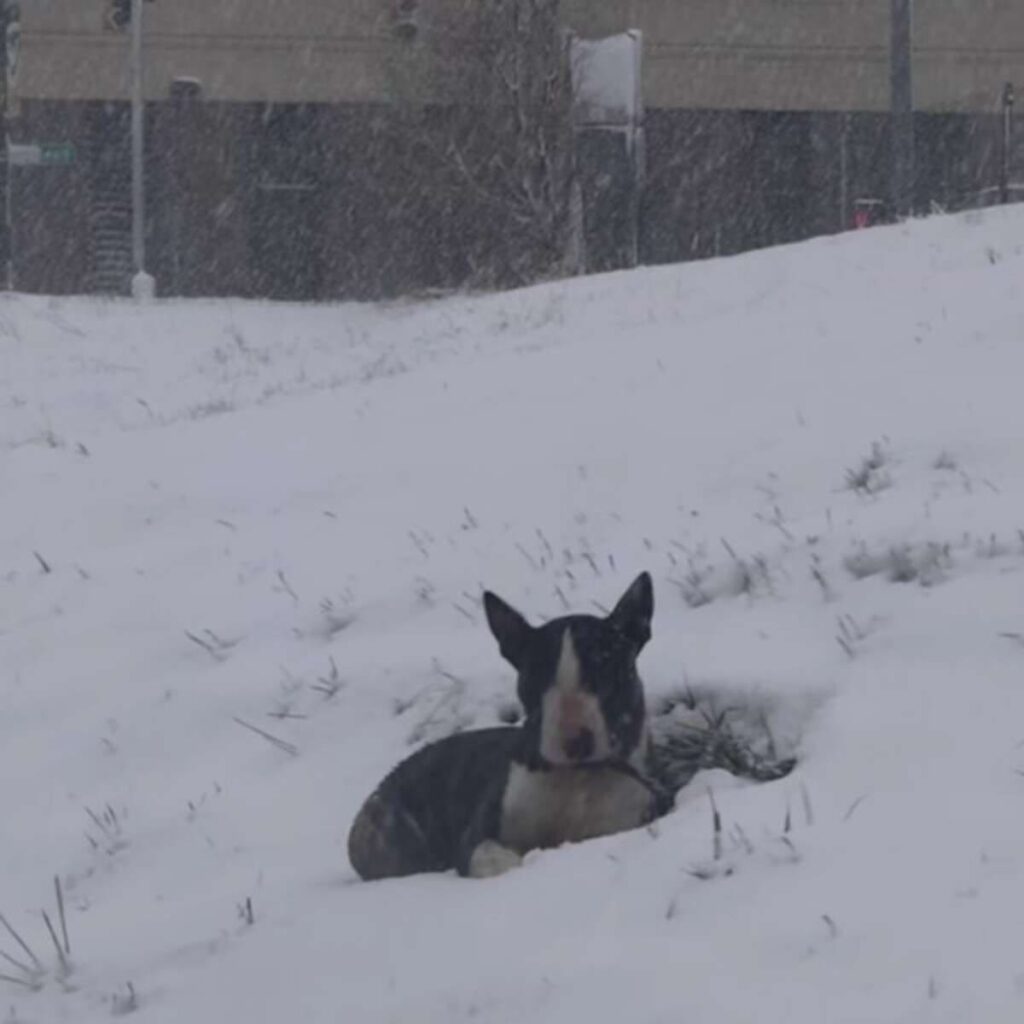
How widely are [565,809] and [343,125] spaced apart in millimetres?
33136

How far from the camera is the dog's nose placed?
549 centimetres

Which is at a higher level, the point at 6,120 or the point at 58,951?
the point at 6,120

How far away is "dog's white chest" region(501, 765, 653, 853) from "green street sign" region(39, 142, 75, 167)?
29071mm

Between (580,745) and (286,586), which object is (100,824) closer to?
(286,586)

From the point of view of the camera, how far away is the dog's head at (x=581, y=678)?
552 centimetres

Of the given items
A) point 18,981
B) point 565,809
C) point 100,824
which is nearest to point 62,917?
point 18,981

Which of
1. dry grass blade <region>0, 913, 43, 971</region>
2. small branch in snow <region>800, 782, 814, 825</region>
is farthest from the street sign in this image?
small branch in snow <region>800, 782, 814, 825</region>

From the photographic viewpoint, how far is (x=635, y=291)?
17.8 m

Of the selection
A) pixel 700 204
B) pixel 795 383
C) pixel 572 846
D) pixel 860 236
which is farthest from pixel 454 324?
pixel 700 204

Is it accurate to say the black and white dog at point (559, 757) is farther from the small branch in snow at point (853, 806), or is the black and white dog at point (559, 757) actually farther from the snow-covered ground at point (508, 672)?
the small branch in snow at point (853, 806)

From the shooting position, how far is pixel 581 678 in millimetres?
5594

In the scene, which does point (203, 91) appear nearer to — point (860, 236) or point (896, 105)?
point (896, 105)

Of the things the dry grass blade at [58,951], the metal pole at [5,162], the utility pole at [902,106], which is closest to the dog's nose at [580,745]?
the dry grass blade at [58,951]

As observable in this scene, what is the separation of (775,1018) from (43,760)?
146 inches
